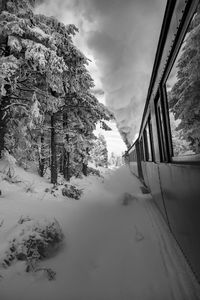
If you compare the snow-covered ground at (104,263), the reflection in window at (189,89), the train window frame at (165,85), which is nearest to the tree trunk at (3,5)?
the snow-covered ground at (104,263)

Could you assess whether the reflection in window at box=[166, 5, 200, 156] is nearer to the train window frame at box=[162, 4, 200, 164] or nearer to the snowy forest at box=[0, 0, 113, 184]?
the train window frame at box=[162, 4, 200, 164]

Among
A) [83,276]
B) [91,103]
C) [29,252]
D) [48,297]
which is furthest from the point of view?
[91,103]

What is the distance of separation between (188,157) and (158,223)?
382 cm

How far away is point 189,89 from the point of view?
2.06m

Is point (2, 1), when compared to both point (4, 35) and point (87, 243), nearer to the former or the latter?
point (4, 35)

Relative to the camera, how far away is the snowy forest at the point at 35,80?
22.8ft

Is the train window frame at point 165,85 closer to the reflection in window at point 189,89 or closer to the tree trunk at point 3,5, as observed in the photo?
the reflection in window at point 189,89

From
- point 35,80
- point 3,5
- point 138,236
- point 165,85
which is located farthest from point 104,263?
point 3,5

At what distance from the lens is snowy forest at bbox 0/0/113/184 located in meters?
6.94

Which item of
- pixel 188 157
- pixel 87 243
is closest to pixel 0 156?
pixel 87 243

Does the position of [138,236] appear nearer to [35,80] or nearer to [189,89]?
[189,89]

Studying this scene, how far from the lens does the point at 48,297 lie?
291 cm

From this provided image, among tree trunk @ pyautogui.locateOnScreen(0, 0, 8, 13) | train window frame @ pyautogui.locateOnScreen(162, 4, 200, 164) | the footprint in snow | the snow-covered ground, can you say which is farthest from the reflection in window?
tree trunk @ pyautogui.locateOnScreen(0, 0, 8, 13)

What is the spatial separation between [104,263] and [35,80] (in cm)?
714
